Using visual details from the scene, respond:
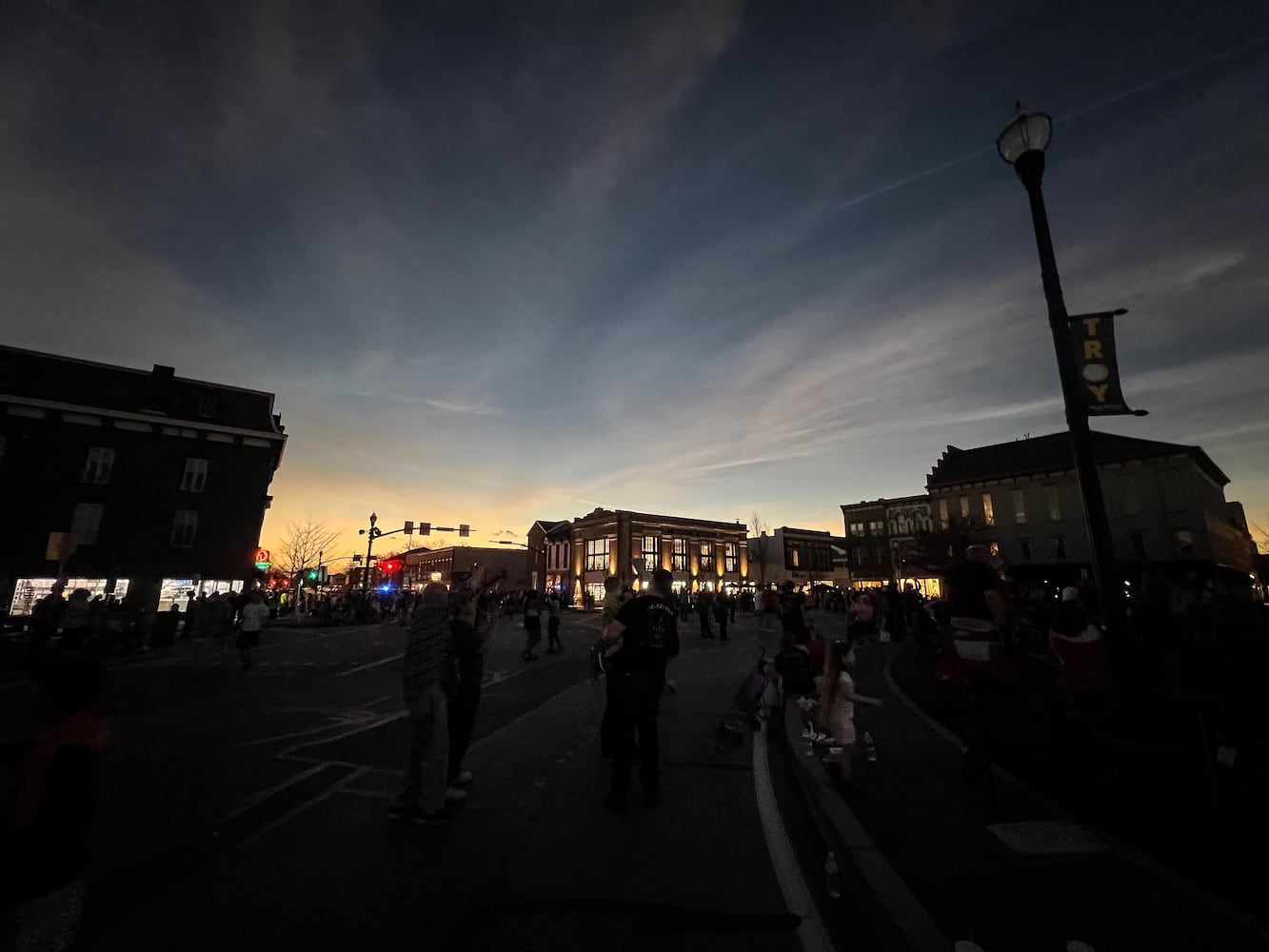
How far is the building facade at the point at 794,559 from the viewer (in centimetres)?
8669

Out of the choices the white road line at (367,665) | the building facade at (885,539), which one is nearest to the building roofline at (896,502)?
the building facade at (885,539)

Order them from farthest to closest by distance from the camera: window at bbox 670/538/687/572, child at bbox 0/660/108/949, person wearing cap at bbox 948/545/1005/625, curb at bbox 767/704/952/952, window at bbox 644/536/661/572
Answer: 1. window at bbox 670/538/687/572
2. window at bbox 644/536/661/572
3. person wearing cap at bbox 948/545/1005/625
4. curb at bbox 767/704/952/952
5. child at bbox 0/660/108/949

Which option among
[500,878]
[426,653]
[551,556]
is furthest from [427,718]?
[551,556]

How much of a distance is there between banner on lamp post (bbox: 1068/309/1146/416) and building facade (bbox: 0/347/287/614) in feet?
119

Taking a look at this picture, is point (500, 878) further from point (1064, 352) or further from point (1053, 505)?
point (1053, 505)

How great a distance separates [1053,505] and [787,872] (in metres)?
49.2

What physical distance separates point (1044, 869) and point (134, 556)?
3856 cm

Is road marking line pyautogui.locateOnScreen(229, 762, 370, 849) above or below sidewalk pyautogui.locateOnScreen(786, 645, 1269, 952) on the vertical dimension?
below

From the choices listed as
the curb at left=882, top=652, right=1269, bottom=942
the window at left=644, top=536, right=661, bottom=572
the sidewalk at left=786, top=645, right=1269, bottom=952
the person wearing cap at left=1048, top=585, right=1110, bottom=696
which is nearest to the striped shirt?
the sidewalk at left=786, top=645, right=1269, bottom=952

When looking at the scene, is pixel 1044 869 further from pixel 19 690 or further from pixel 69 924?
pixel 19 690

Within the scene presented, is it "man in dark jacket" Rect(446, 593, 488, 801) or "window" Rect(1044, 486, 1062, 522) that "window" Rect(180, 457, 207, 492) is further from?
"window" Rect(1044, 486, 1062, 522)

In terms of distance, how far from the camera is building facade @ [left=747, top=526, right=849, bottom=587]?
86.7m

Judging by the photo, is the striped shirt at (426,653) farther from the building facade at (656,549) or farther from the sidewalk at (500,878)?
the building facade at (656,549)

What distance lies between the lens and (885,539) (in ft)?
204
